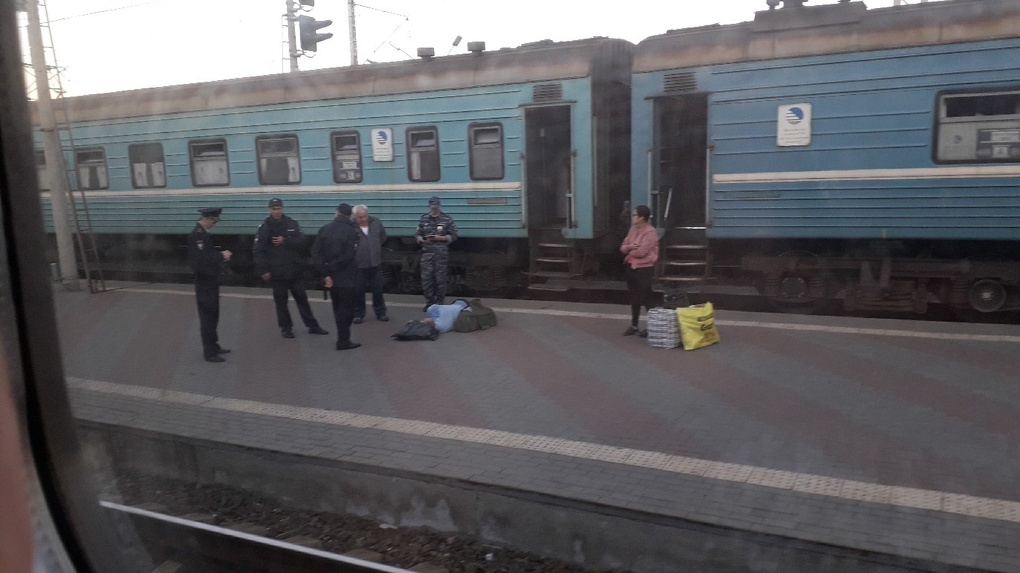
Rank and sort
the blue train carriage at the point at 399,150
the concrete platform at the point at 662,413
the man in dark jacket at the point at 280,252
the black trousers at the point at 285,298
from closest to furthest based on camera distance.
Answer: the concrete platform at the point at 662,413 < the man in dark jacket at the point at 280,252 < the black trousers at the point at 285,298 < the blue train carriage at the point at 399,150

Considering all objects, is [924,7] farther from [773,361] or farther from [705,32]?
[773,361]

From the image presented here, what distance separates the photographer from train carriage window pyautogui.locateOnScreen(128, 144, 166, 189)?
1411 centimetres

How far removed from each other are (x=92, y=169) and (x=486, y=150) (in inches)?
322

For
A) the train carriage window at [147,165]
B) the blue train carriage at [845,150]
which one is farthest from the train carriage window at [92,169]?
the blue train carriage at [845,150]

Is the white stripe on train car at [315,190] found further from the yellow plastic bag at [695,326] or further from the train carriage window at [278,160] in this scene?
the yellow plastic bag at [695,326]

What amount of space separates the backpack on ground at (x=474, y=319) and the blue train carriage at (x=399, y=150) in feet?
7.15

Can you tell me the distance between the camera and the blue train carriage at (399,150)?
1121 centimetres

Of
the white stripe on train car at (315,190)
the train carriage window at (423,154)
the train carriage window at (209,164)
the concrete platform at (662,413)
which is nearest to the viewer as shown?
the concrete platform at (662,413)

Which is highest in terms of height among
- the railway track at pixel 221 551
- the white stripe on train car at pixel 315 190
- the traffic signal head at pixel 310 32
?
the traffic signal head at pixel 310 32

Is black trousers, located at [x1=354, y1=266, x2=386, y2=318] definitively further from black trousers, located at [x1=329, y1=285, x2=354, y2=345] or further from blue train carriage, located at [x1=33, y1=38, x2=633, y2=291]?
blue train carriage, located at [x1=33, y1=38, x2=633, y2=291]

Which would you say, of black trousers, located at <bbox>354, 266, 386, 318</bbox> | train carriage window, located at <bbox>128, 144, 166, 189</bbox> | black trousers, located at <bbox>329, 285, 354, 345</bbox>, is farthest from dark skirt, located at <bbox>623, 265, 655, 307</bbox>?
train carriage window, located at <bbox>128, 144, 166, 189</bbox>

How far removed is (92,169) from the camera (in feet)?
48.5

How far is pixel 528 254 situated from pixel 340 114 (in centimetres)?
377

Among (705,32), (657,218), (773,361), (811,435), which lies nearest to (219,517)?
(811,435)
